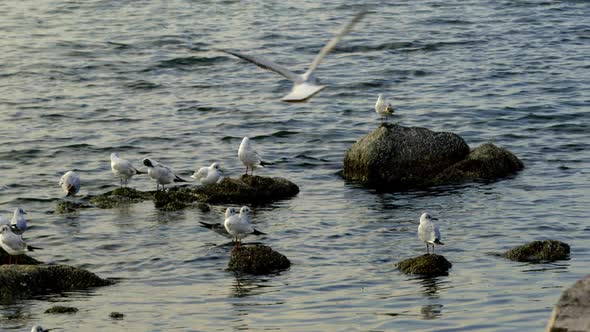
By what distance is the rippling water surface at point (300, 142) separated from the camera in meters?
16.3

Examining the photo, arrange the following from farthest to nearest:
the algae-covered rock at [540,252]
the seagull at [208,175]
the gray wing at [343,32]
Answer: the seagull at [208,175], the algae-covered rock at [540,252], the gray wing at [343,32]

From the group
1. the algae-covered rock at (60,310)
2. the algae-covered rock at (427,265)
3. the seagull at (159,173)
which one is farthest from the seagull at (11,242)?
the algae-covered rock at (427,265)

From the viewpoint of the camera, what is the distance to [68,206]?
73.9 feet

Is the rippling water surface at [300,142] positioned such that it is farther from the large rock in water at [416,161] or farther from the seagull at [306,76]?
the seagull at [306,76]

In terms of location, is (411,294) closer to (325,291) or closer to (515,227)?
(325,291)

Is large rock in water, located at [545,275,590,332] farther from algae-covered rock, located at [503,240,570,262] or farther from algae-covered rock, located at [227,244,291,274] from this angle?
algae-covered rock, located at [227,244,291,274]

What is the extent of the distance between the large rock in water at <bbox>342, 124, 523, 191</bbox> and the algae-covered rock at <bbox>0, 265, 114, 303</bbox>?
7.82 m

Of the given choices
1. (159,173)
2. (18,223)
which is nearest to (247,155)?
(159,173)

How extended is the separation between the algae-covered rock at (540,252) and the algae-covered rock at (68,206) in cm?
839

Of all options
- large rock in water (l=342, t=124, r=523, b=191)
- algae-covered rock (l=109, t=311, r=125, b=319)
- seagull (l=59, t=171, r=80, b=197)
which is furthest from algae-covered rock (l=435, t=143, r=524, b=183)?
algae-covered rock (l=109, t=311, r=125, b=319)

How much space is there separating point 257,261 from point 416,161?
6635 millimetres

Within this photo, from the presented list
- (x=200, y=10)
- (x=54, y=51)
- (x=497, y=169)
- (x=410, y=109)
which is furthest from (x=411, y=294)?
(x=200, y=10)

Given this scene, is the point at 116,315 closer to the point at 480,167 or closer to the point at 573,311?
the point at 573,311

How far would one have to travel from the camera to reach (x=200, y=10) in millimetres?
47094
